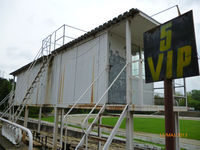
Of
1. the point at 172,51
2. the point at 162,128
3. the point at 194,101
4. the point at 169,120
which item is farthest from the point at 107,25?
the point at 194,101

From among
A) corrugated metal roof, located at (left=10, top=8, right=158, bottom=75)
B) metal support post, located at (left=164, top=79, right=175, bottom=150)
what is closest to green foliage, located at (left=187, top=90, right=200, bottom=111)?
corrugated metal roof, located at (left=10, top=8, right=158, bottom=75)

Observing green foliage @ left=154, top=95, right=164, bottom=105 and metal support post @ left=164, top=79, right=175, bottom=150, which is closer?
metal support post @ left=164, top=79, right=175, bottom=150

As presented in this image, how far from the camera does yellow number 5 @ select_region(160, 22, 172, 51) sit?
9.41 ft

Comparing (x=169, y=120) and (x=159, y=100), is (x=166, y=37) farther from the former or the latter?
(x=159, y=100)

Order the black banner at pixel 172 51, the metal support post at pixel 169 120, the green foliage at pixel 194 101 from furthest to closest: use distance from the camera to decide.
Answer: the green foliage at pixel 194 101 < the metal support post at pixel 169 120 < the black banner at pixel 172 51

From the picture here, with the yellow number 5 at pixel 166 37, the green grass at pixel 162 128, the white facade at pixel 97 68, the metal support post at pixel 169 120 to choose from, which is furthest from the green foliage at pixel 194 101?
the yellow number 5 at pixel 166 37

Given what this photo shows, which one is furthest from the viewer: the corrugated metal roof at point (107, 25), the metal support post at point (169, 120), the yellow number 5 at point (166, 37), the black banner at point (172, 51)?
the corrugated metal roof at point (107, 25)

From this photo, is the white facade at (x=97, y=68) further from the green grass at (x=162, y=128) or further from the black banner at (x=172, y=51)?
the green grass at (x=162, y=128)

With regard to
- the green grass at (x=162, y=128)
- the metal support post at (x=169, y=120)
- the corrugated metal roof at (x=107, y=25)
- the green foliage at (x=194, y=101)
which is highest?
the corrugated metal roof at (x=107, y=25)

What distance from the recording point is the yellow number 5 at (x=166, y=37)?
9.41 feet

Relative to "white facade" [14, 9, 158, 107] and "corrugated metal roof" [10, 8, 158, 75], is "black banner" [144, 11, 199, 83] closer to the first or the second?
"white facade" [14, 9, 158, 107]

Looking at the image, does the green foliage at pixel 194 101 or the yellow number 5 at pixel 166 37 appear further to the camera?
the green foliage at pixel 194 101

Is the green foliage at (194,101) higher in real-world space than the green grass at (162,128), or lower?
higher

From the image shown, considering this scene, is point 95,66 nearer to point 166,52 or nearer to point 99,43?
point 99,43
